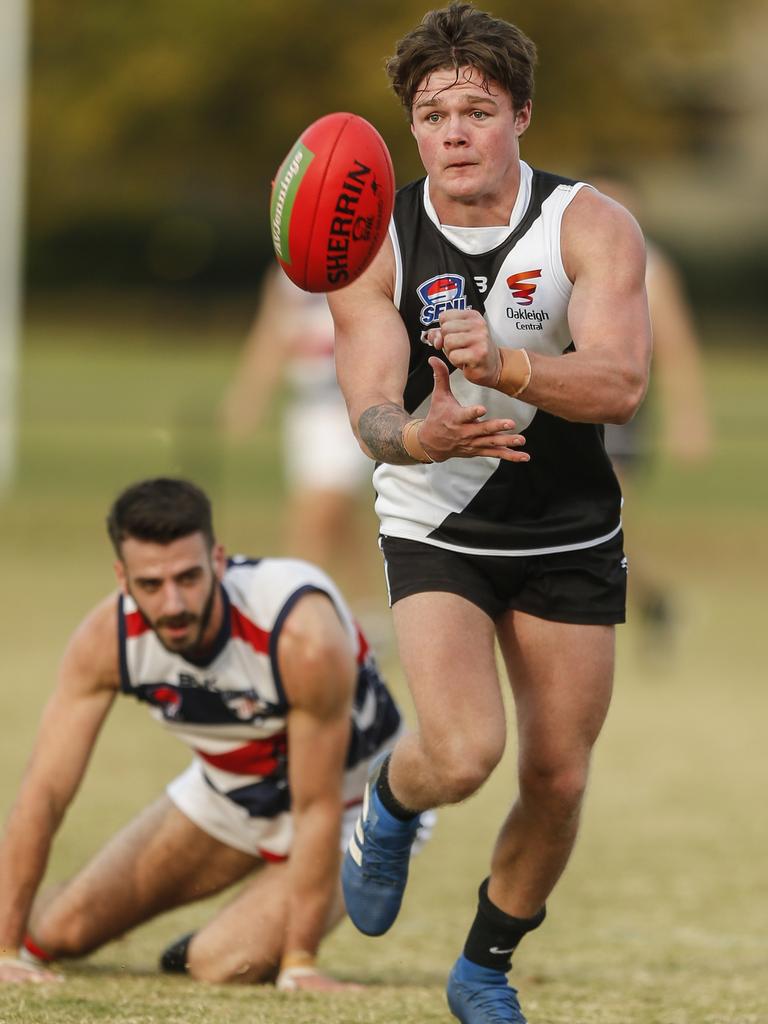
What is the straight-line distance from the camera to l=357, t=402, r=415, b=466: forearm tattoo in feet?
14.4

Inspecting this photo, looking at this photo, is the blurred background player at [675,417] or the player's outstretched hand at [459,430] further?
the blurred background player at [675,417]

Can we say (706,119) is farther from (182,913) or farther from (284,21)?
(182,913)

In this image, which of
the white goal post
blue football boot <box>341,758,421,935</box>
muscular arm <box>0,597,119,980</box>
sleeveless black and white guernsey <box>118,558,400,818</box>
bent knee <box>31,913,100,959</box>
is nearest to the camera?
blue football boot <box>341,758,421,935</box>

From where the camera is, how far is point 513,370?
4215mm

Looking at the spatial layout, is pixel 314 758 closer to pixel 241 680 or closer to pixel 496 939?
pixel 241 680

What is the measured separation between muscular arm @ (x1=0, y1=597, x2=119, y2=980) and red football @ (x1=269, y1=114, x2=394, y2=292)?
5.04ft

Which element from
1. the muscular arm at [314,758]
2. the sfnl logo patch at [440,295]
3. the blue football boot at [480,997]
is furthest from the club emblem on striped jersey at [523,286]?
the blue football boot at [480,997]

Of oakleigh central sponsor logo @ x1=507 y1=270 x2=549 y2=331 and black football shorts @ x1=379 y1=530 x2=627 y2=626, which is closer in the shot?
oakleigh central sponsor logo @ x1=507 y1=270 x2=549 y2=331

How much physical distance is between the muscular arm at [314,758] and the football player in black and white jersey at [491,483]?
659mm

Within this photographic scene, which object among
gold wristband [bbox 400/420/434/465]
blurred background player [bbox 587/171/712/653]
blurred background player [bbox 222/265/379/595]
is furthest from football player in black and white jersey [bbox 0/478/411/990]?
blurred background player [bbox 222/265/379/595]

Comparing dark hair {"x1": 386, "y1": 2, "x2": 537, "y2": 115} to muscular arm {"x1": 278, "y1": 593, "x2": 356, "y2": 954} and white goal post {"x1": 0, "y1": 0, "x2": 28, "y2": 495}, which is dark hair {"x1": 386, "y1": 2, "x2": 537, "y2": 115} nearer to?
muscular arm {"x1": 278, "y1": 593, "x2": 356, "y2": 954}

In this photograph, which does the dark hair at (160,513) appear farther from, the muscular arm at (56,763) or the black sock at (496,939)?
the black sock at (496,939)

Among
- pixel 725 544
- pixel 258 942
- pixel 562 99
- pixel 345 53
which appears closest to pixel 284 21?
pixel 345 53

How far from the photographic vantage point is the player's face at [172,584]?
551 centimetres
